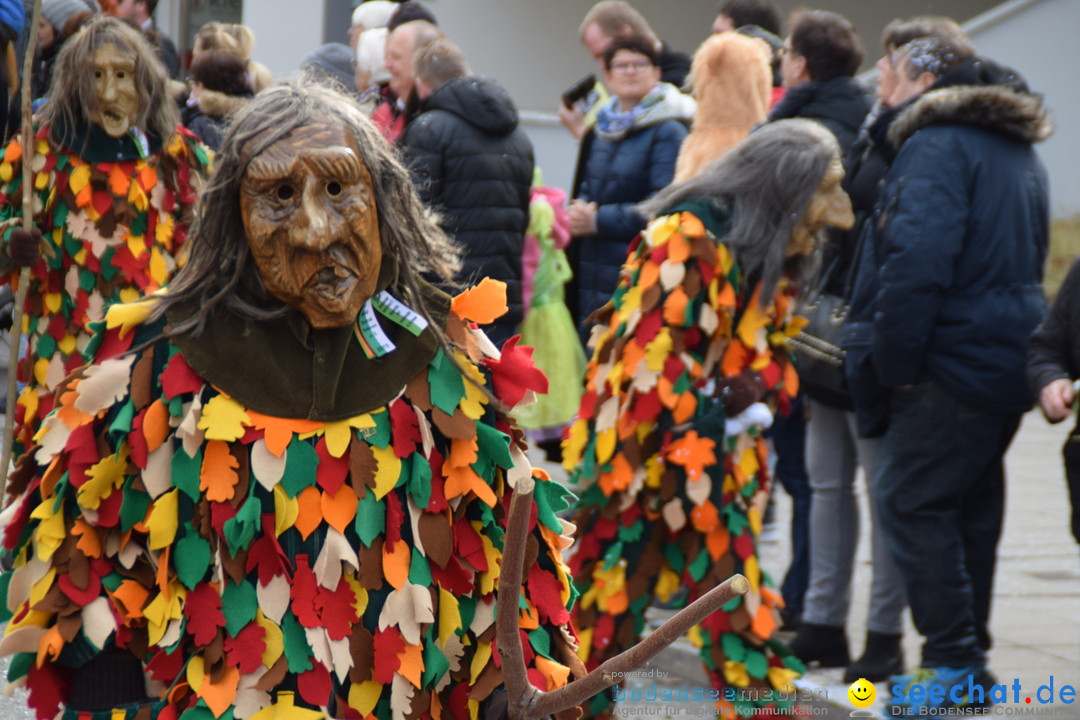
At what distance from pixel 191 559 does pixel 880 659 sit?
2814mm

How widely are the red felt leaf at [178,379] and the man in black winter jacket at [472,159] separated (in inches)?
121

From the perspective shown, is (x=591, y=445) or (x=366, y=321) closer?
(x=366, y=321)

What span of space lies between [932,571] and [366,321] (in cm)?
233

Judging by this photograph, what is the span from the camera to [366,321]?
2105mm

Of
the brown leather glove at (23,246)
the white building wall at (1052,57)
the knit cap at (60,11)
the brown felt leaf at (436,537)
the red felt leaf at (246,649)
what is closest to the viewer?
the red felt leaf at (246,649)

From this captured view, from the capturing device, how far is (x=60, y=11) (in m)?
6.42

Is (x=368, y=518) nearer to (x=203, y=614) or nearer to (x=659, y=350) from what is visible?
(x=203, y=614)

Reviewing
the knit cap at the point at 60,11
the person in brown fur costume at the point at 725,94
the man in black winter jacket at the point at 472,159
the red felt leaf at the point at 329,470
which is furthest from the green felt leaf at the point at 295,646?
the knit cap at the point at 60,11

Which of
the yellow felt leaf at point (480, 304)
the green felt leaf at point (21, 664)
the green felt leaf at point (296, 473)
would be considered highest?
the yellow felt leaf at point (480, 304)

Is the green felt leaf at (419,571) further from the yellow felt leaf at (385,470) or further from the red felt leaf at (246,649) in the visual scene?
the red felt leaf at (246,649)

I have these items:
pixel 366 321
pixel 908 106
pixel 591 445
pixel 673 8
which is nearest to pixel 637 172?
pixel 908 106

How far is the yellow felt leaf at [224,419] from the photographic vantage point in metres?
2.02

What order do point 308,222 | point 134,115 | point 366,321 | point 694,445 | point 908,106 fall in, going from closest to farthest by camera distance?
point 308,222
point 366,321
point 694,445
point 908,106
point 134,115

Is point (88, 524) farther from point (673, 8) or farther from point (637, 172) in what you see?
point (673, 8)
